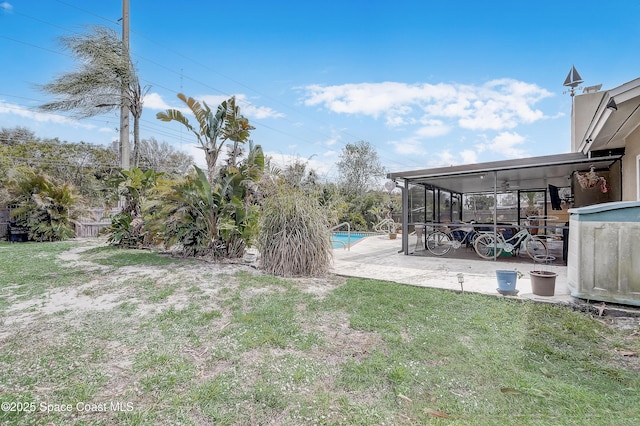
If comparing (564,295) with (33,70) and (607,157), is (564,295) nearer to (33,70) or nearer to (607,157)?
(607,157)

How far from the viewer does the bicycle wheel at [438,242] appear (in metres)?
9.30

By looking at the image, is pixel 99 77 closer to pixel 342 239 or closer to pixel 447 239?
pixel 342 239

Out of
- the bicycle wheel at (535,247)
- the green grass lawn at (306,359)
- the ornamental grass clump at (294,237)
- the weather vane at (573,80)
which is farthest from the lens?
the weather vane at (573,80)

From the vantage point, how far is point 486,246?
322 inches

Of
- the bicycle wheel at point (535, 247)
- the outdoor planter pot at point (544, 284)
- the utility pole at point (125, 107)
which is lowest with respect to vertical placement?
the outdoor planter pot at point (544, 284)

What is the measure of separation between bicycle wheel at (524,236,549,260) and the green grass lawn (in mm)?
4452

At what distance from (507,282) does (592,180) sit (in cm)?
481

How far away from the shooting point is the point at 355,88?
17.1m

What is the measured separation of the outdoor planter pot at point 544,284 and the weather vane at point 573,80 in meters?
12.1

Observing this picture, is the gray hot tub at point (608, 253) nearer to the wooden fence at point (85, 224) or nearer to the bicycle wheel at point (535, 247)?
the bicycle wheel at point (535, 247)

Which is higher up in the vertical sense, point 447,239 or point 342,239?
point 447,239

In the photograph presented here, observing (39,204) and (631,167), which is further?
(39,204)

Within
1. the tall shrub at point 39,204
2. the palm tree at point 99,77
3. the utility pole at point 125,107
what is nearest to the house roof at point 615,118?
the utility pole at point 125,107

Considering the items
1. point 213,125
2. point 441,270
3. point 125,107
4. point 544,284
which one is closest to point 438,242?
point 441,270
